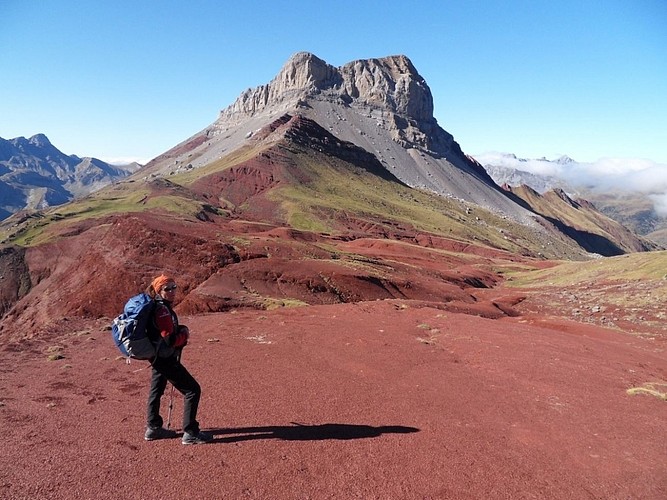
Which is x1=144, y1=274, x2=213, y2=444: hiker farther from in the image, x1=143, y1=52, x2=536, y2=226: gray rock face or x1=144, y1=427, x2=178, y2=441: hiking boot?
x1=143, y1=52, x2=536, y2=226: gray rock face

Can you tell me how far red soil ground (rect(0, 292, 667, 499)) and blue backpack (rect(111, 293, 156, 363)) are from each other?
5.27 ft

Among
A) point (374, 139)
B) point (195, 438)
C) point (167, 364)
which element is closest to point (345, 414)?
point (195, 438)

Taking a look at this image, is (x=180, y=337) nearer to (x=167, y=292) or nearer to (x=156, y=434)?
(x=167, y=292)

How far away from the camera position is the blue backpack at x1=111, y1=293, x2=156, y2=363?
21.2ft

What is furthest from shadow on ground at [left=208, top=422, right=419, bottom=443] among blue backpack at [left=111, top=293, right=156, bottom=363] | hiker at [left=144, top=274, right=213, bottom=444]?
blue backpack at [left=111, top=293, right=156, bottom=363]

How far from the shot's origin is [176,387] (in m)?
6.98

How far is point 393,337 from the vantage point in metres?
16.5

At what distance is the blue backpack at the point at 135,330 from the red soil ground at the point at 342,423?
1.61 m

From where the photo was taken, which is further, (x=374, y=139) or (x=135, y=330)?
(x=374, y=139)

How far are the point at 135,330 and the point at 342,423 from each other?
4.28 m

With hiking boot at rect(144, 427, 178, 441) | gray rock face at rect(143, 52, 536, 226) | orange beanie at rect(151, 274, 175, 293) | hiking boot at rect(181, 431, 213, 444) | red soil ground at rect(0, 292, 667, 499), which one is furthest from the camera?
gray rock face at rect(143, 52, 536, 226)

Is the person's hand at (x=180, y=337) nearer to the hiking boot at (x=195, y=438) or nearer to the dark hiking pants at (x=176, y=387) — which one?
the dark hiking pants at (x=176, y=387)

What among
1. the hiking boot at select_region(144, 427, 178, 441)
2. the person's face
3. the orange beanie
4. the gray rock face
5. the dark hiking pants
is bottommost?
the hiking boot at select_region(144, 427, 178, 441)

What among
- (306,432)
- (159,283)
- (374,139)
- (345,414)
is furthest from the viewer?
(374,139)
